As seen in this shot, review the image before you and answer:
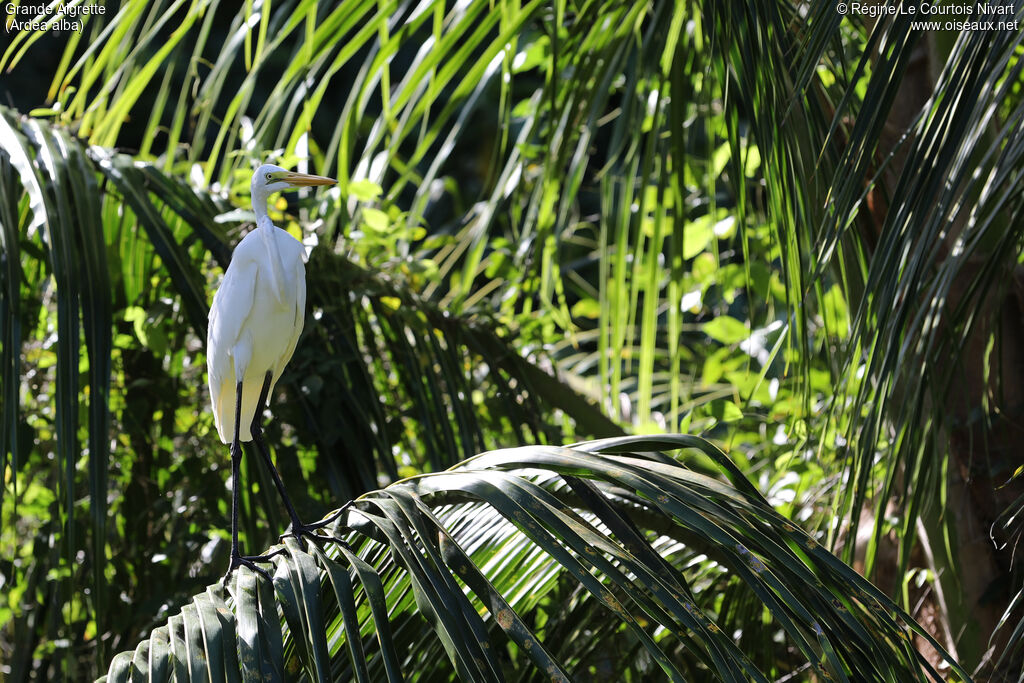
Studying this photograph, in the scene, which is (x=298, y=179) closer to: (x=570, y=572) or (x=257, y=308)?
(x=257, y=308)

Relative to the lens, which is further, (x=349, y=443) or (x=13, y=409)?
(x=349, y=443)

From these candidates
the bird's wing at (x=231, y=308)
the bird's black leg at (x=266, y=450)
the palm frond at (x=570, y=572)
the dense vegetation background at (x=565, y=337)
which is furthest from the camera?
the bird's wing at (x=231, y=308)

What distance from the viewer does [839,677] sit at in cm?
58

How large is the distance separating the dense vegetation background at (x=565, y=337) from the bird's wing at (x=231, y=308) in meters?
0.05

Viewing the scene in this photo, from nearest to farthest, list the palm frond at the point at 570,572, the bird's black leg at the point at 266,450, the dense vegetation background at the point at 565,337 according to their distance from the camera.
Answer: the palm frond at the point at 570,572, the dense vegetation background at the point at 565,337, the bird's black leg at the point at 266,450

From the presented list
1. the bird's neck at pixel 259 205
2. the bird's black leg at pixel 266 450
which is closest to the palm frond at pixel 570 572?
the bird's black leg at pixel 266 450

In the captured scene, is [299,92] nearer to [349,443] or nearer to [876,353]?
[349,443]

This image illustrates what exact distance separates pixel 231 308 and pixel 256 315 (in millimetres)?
34

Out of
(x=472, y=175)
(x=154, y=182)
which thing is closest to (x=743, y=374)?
(x=154, y=182)

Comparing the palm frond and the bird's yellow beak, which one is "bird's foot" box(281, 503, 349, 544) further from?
the bird's yellow beak

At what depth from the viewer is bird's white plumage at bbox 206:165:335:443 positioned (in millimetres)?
1326

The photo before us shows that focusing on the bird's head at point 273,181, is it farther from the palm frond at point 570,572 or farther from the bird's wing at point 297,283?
the palm frond at point 570,572

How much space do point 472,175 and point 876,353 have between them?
176 inches

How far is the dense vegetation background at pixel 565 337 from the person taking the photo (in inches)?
30.3
